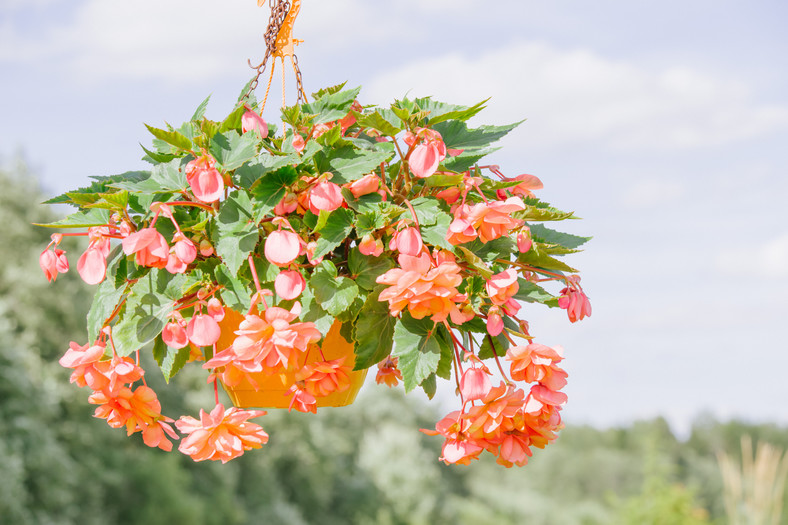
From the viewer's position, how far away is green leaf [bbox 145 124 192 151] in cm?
123

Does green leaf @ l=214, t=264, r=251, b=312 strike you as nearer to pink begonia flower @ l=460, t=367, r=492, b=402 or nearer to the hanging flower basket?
the hanging flower basket

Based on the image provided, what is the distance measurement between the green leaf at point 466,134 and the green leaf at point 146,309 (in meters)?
0.57

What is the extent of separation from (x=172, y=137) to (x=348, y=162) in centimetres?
32

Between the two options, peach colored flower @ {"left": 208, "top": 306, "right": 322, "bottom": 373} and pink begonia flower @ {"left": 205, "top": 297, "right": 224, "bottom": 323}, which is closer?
peach colored flower @ {"left": 208, "top": 306, "right": 322, "bottom": 373}

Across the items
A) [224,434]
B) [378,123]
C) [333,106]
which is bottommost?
[224,434]

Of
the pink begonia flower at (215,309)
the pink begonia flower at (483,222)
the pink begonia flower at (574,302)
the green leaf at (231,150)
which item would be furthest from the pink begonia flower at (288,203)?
the pink begonia flower at (574,302)

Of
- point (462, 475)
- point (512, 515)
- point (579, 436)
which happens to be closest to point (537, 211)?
point (512, 515)

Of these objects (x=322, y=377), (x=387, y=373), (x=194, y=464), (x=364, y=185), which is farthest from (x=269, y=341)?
(x=194, y=464)

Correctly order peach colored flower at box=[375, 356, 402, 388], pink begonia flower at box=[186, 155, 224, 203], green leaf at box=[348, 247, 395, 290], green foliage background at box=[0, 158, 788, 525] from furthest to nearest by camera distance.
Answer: green foliage background at box=[0, 158, 788, 525] < peach colored flower at box=[375, 356, 402, 388] < green leaf at box=[348, 247, 395, 290] < pink begonia flower at box=[186, 155, 224, 203]

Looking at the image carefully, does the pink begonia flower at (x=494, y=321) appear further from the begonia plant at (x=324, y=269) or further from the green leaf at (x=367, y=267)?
the green leaf at (x=367, y=267)

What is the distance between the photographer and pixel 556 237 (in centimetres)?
146

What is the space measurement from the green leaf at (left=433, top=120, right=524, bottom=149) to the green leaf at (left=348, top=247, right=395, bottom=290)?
0.86ft

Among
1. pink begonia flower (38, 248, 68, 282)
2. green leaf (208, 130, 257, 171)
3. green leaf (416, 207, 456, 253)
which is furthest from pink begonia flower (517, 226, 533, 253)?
pink begonia flower (38, 248, 68, 282)

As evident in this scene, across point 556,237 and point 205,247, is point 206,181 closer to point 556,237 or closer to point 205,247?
point 205,247
